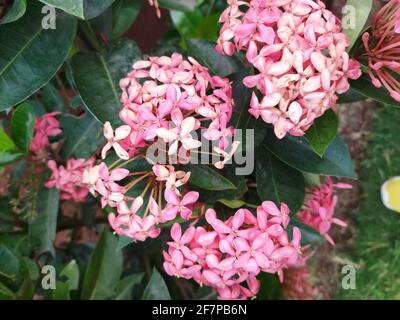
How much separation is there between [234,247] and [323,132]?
18cm

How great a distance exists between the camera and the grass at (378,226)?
4.61 ft

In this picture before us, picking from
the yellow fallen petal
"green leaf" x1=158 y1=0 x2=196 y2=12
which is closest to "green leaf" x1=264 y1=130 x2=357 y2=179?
"green leaf" x1=158 y1=0 x2=196 y2=12

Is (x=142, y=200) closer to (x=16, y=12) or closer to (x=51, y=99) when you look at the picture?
(x=16, y=12)

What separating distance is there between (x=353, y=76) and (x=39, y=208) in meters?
0.60

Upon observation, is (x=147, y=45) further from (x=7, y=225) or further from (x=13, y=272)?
(x=13, y=272)

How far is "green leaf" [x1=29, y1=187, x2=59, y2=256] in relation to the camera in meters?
0.97

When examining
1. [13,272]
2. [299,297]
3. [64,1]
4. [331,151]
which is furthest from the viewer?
[299,297]

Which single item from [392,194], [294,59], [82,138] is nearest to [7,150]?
[82,138]

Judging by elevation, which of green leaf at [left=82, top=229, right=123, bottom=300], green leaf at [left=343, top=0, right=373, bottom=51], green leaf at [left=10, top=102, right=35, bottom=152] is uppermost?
green leaf at [left=343, top=0, right=373, bottom=51]

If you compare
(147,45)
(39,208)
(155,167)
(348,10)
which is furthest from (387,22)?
(147,45)

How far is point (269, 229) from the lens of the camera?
677 millimetres

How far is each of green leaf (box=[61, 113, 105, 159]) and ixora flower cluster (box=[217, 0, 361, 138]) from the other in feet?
1.31

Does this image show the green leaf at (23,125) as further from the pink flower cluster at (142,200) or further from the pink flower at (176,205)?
the pink flower at (176,205)

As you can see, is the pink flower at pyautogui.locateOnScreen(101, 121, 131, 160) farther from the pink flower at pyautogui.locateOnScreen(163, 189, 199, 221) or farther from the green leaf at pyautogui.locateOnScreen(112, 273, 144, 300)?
the green leaf at pyautogui.locateOnScreen(112, 273, 144, 300)
